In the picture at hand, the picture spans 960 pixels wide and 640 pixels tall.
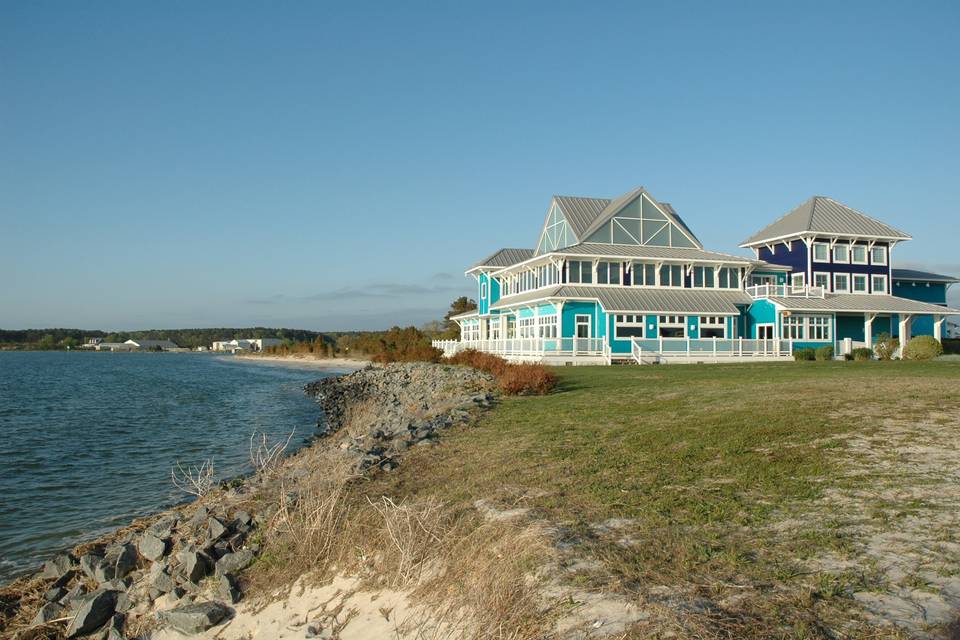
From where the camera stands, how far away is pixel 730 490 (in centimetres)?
756

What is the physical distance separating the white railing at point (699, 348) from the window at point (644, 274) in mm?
5262

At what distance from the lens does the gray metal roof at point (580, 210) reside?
135ft

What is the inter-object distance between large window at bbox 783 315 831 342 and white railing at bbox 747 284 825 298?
1607 mm

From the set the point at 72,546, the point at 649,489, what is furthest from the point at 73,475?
the point at 649,489

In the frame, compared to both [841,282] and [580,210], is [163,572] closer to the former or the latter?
[580,210]

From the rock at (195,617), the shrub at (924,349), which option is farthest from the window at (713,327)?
the rock at (195,617)

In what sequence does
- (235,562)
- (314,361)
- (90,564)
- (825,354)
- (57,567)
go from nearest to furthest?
(235,562) → (90,564) → (57,567) → (825,354) → (314,361)

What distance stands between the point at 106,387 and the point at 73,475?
3278cm

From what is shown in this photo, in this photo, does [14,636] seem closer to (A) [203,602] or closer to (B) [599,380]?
(A) [203,602]

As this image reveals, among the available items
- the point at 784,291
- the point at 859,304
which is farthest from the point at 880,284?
the point at 784,291

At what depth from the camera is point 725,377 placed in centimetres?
2128

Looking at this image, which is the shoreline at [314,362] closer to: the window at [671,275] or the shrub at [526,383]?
the window at [671,275]

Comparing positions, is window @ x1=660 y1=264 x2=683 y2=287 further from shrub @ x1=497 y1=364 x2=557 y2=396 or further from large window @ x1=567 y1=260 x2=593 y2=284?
shrub @ x1=497 y1=364 x2=557 y2=396

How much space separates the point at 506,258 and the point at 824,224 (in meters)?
21.1
